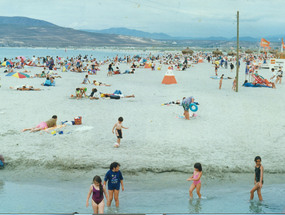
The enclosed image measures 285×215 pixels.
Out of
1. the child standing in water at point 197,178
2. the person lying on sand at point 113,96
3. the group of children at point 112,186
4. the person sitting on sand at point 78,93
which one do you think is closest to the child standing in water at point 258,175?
the group of children at point 112,186

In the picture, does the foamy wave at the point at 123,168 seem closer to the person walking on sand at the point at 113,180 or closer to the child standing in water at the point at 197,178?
the child standing in water at the point at 197,178

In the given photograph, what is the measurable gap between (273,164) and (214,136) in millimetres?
2452

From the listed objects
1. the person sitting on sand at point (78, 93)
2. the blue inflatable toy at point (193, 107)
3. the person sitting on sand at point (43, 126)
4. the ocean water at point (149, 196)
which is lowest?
the ocean water at point (149, 196)

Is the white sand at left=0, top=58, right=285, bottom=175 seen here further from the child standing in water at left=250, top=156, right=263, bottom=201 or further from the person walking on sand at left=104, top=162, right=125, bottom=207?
the person walking on sand at left=104, top=162, right=125, bottom=207

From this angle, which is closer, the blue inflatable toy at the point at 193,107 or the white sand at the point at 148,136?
the white sand at the point at 148,136

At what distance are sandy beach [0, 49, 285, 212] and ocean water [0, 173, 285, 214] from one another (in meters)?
0.38

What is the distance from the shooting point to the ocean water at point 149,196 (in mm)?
5789

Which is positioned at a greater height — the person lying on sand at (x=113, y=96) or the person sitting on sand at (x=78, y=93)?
the person sitting on sand at (x=78, y=93)

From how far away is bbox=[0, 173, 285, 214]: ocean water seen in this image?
5789mm

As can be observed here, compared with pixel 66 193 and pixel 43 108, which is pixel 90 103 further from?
pixel 66 193

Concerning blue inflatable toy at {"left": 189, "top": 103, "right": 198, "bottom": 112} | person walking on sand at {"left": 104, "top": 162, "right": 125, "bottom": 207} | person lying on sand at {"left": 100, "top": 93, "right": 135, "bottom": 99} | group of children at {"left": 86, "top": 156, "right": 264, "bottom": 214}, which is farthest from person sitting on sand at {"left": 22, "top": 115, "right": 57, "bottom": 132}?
person lying on sand at {"left": 100, "top": 93, "right": 135, "bottom": 99}

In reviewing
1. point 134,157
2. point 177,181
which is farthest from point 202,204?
point 134,157

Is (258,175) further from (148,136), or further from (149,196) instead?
(148,136)

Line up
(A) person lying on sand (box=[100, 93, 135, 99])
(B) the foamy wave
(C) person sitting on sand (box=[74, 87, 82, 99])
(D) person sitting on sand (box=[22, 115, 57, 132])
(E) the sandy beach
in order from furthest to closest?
(A) person lying on sand (box=[100, 93, 135, 99]) < (C) person sitting on sand (box=[74, 87, 82, 99]) < (D) person sitting on sand (box=[22, 115, 57, 132]) < (E) the sandy beach < (B) the foamy wave
